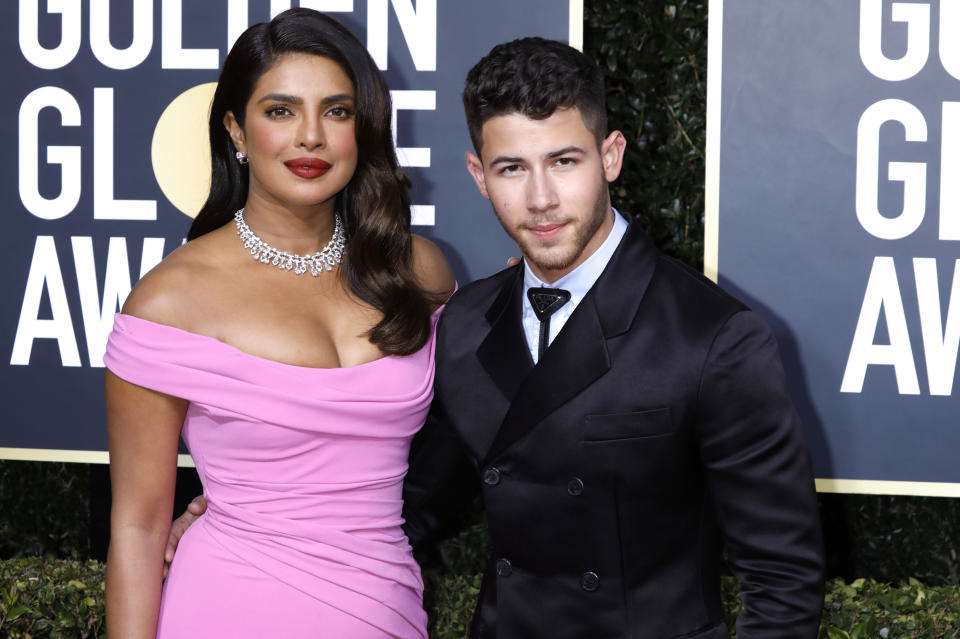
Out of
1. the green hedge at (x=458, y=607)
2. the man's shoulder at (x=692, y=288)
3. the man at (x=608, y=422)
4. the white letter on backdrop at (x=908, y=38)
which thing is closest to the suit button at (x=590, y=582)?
the man at (x=608, y=422)

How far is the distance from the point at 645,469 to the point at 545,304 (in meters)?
0.40

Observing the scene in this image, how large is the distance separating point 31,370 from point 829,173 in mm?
2764

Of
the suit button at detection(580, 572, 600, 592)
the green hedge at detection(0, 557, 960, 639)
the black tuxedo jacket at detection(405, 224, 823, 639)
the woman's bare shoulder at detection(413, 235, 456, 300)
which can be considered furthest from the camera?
the green hedge at detection(0, 557, 960, 639)

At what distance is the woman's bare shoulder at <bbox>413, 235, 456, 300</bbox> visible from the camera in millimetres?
2650

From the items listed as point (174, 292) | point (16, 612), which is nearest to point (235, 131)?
point (174, 292)

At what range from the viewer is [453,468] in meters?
2.44

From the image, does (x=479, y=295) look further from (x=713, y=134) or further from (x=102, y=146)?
(x=102, y=146)

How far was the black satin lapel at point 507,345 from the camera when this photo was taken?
2.03m

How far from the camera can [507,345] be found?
2.07 metres

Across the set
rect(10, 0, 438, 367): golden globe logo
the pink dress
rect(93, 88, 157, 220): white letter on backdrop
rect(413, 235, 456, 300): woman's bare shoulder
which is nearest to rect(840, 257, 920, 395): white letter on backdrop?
rect(413, 235, 456, 300): woman's bare shoulder

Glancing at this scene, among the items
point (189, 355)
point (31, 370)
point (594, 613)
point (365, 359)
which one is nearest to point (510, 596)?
point (594, 613)

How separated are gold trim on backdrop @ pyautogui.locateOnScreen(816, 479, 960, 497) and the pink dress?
1.53m

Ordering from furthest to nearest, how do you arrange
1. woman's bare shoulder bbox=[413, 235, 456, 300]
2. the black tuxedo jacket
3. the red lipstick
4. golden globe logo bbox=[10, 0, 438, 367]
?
1. golden globe logo bbox=[10, 0, 438, 367]
2. woman's bare shoulder bbox=[413, 235, 456, 300]
3. the red lipstick
4. the black tuxedo jacket

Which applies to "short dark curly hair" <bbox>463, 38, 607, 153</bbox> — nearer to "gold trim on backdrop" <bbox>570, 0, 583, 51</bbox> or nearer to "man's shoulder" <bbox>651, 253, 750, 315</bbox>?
"man's shoulder" <bbox>651, 253, 750, 315</bbox>
